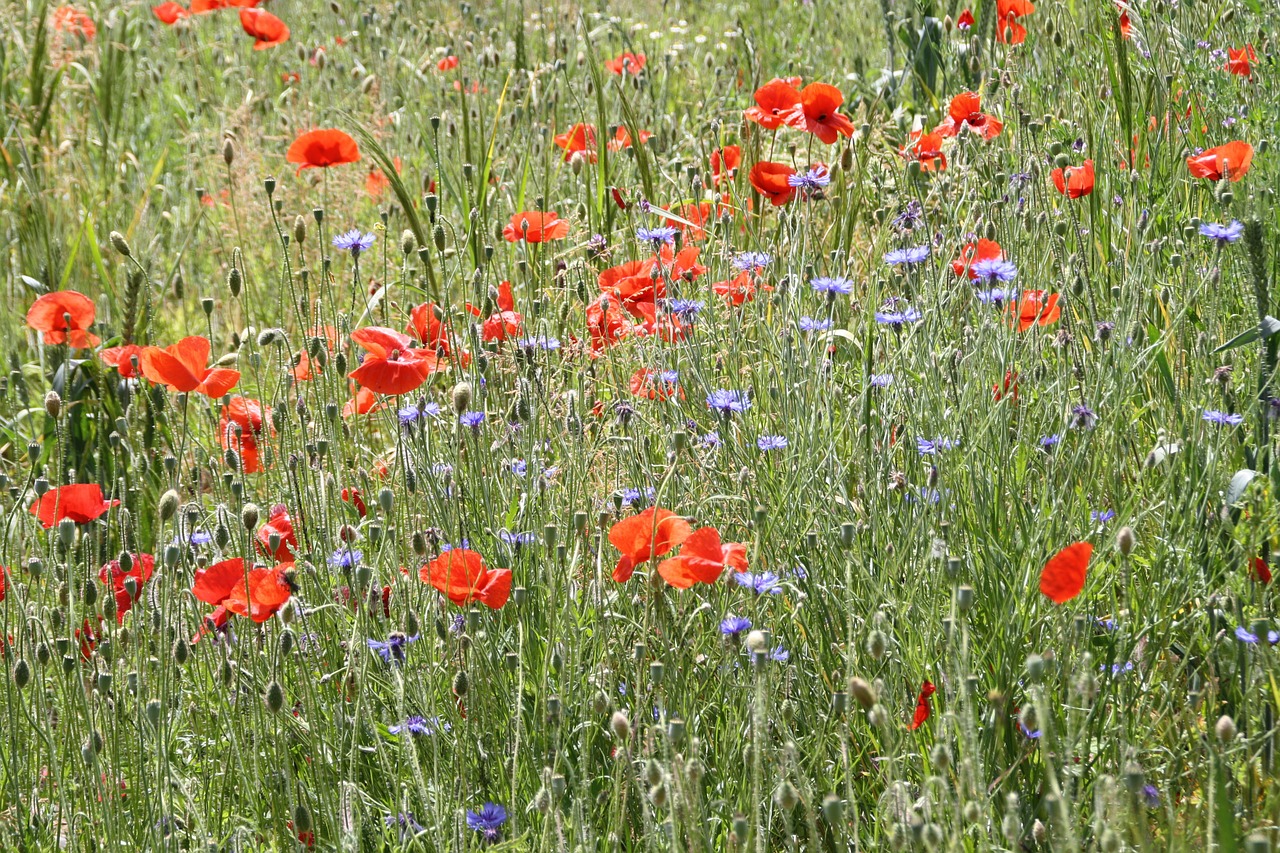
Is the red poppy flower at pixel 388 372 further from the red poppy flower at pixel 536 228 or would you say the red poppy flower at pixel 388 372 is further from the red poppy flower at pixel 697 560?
the red poppy flower at pixel 536 228

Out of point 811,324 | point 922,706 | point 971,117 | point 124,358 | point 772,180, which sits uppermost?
point 971,117

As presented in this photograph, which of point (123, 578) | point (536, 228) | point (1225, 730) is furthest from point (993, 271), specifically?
point (123, 578)

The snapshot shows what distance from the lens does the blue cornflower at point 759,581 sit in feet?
5.35

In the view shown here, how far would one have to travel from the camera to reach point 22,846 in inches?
67.7

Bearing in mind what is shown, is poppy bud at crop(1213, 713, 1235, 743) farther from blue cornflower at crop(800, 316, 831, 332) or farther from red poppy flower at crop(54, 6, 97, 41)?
red poppy flower at crop(54, 6, 97, 41)

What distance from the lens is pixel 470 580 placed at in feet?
5.53

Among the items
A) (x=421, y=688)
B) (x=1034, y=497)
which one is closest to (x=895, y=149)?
(x=1034, y=497)

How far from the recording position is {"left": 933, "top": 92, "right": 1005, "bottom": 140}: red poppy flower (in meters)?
2.57

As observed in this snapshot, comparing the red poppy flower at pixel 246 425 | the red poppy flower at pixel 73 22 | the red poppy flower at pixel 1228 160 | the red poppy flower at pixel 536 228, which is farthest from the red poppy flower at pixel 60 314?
the red poppy flower at pixel 73 22

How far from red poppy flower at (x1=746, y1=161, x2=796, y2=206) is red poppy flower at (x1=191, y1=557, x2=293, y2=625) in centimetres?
127

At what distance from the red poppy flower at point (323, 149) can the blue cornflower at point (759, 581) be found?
4.48 feet

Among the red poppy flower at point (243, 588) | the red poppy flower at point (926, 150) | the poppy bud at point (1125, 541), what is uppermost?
the red poppy flower at point (926, 150)

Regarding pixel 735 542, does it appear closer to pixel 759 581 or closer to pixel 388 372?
pixel 759 581

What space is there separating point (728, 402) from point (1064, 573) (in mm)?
773
